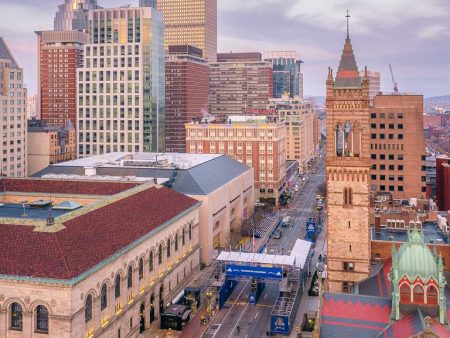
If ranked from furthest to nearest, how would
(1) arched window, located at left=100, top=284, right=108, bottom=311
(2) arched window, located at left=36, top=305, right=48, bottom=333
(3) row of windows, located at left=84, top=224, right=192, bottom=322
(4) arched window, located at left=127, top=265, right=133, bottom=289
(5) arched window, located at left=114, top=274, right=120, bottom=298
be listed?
1. (4) arched window, located at left=127, top=265, right=133, bottom=289
2. (5) arched window, located at left=114, top=274, right=120, bottom=298
3. (1) arched window, located at left=100, top=284, right=108, bottom=311
4. (3) row of windows, located at left=84, top=224, right=192, bottom=322
5. (2) arched window, located at left=36, top=305, right=48, bottom=333

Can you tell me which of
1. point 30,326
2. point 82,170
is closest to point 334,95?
point 30,326

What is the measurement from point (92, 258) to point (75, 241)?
380cm

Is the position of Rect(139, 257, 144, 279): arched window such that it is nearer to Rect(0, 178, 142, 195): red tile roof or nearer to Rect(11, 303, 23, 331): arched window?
Rect(11, 303, 23, 331): arched window

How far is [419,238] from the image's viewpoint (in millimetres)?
66375

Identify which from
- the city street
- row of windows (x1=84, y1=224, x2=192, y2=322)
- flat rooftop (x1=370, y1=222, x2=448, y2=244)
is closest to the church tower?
flat rooftop (x1=370, y1=222, x2=448, y2=244)

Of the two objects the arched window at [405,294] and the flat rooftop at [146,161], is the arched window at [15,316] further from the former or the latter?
the flat rooftop at [146,161]

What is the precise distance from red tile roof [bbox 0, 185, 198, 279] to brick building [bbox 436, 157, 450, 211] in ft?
306

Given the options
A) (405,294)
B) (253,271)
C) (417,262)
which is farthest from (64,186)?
(417,262)

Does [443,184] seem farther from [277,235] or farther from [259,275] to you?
[259,275]

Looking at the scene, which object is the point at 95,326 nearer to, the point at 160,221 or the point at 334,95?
the point at 160,221

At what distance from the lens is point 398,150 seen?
174 m

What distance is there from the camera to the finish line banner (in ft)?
345

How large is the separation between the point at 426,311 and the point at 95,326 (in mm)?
41484

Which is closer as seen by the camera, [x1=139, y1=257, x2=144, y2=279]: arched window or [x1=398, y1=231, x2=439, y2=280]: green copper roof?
[x1=398, y1=231, x2=439, y2=280]: green copper roof
